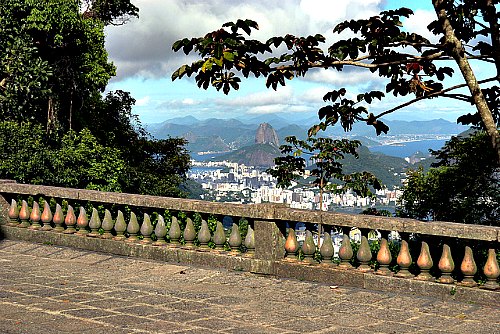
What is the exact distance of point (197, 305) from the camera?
7.00 meters

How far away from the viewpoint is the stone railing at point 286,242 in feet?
24.0

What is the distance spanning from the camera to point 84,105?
2767 centimetres

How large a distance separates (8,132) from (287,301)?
16.5 metres

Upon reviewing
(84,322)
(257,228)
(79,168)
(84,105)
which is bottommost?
(84,322)

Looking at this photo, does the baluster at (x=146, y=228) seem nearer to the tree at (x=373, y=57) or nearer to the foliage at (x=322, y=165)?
the tree at (x=373, y=57)

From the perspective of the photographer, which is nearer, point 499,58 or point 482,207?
point 499,58

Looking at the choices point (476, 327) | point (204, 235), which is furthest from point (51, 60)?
point (476, 327)

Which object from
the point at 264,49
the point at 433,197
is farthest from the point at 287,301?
the point at 433,197

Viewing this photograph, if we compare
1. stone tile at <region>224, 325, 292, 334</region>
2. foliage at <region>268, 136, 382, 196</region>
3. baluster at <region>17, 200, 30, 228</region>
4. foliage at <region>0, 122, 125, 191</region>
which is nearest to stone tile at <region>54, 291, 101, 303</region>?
stone tile at <region>224, 325, 292, 334</region>

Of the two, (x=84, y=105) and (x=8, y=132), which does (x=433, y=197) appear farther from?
(x=84, y=105)

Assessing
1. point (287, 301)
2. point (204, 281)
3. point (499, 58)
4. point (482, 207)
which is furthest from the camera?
point (482, 207)

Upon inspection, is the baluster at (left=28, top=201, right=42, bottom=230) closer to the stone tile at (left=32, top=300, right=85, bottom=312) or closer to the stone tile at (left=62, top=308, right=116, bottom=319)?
the stone tile at (left=32, top=300, right=85, bottom=312)

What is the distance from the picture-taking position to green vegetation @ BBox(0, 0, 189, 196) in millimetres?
22016

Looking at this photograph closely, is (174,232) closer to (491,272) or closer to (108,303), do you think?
(108,303)
